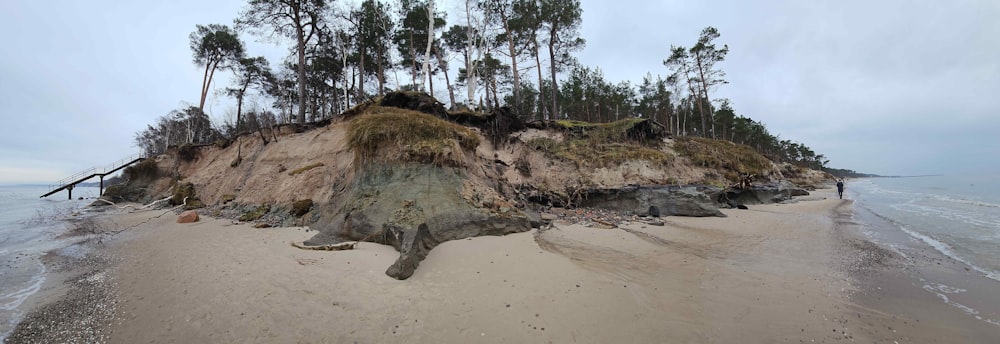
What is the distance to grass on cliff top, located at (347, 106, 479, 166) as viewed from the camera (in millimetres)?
8977

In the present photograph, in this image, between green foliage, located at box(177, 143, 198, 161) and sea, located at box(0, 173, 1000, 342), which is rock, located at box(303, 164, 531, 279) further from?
green foliage, located at box(177, 143, 198, 161)

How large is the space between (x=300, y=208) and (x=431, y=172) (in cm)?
472

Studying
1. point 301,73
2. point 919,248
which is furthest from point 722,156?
point 301,73

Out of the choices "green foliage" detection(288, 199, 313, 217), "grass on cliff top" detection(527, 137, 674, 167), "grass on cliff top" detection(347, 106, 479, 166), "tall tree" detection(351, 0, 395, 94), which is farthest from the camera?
"tall tree" detection(351, 0, 395, 94)

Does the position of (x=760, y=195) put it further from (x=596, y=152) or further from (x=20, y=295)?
(x=20, y=295)

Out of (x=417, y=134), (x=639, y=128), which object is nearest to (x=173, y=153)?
(x=417, y=134)

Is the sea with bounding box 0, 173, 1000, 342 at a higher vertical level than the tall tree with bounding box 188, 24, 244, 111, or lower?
lower

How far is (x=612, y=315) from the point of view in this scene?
12.1 feet

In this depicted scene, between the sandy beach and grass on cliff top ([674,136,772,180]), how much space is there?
38.7ft

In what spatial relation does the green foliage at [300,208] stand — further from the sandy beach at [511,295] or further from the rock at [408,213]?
the sandy beach at [511,295]

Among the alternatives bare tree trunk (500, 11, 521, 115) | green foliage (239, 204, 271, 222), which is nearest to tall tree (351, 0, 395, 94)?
bare tree trunk (500, 11, 521, 115)

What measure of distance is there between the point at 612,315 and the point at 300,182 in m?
12.0

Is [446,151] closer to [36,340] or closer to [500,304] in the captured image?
[500,304]

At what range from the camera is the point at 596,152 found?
51.2 feet
